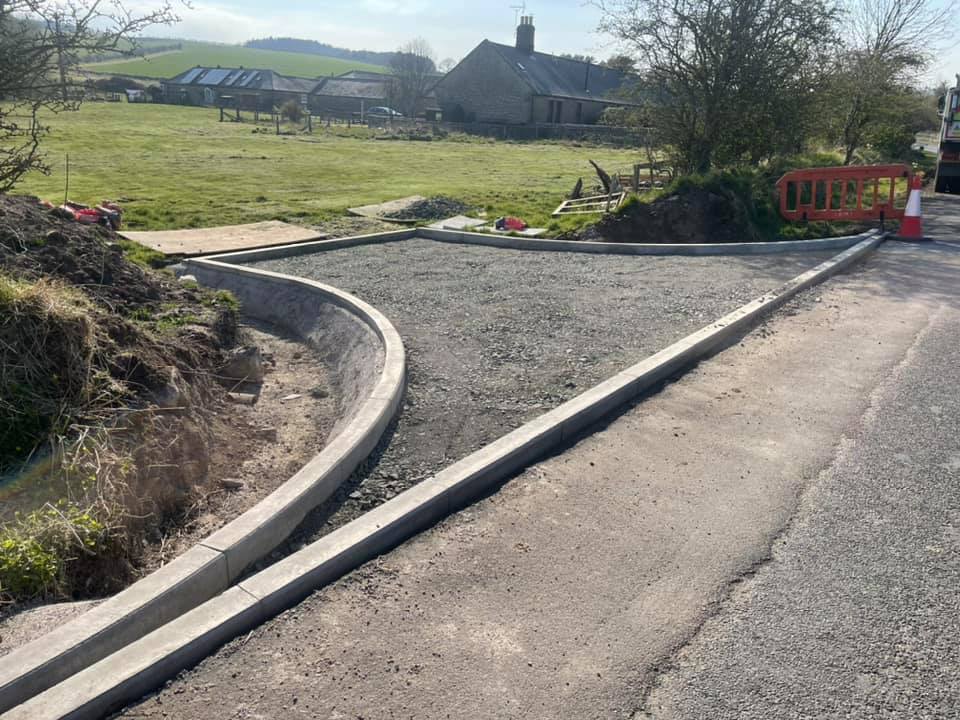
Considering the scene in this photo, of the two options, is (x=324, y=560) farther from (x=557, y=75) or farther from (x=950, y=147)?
(x=557, y=75)

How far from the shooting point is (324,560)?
3.36 m

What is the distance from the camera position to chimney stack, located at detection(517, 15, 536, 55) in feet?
193

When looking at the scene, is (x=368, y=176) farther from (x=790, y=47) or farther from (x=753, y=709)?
(x=753, y=709)

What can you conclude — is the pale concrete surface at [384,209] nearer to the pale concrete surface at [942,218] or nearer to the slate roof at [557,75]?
the pale concrete surface at [942,218]

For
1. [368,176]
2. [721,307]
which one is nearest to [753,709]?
[721,307]

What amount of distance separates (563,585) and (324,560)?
106 cm

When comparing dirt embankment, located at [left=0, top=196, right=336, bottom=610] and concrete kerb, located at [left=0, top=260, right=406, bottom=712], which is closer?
concrete kerb, located at [left=0, top=260, right=406, bottom=712]

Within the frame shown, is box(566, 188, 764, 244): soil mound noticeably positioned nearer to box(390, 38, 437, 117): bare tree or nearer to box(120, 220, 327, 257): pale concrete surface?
box(120, 220, 327, 257): pale concrete surface

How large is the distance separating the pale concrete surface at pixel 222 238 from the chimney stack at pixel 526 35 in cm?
5199

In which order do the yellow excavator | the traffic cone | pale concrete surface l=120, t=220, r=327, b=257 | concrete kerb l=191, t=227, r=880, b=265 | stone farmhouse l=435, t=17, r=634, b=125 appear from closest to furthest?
pale concrete surface l=120, t=220, r=327, b=257, concrete kerb l=191, t=227, r=880, b=265, the traffic cone, the yellow excavator, stone farmhouse l=435, t=17, r=634, b=125

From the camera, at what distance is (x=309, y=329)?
7676 millimetres

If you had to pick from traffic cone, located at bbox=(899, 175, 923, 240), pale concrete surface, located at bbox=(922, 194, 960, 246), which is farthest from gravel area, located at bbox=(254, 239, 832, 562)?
pale concrete surface, located at bbox=(922, 194, 960, 246)

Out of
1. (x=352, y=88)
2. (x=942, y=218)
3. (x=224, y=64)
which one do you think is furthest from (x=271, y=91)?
(x=942, y=218)

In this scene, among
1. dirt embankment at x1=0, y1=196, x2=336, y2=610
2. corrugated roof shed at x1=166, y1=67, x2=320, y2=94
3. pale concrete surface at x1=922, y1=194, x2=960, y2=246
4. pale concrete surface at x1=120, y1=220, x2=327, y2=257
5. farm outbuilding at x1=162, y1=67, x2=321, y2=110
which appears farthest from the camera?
corrugated roof shed at x1=166, y1=67, x2=320, y2=94
